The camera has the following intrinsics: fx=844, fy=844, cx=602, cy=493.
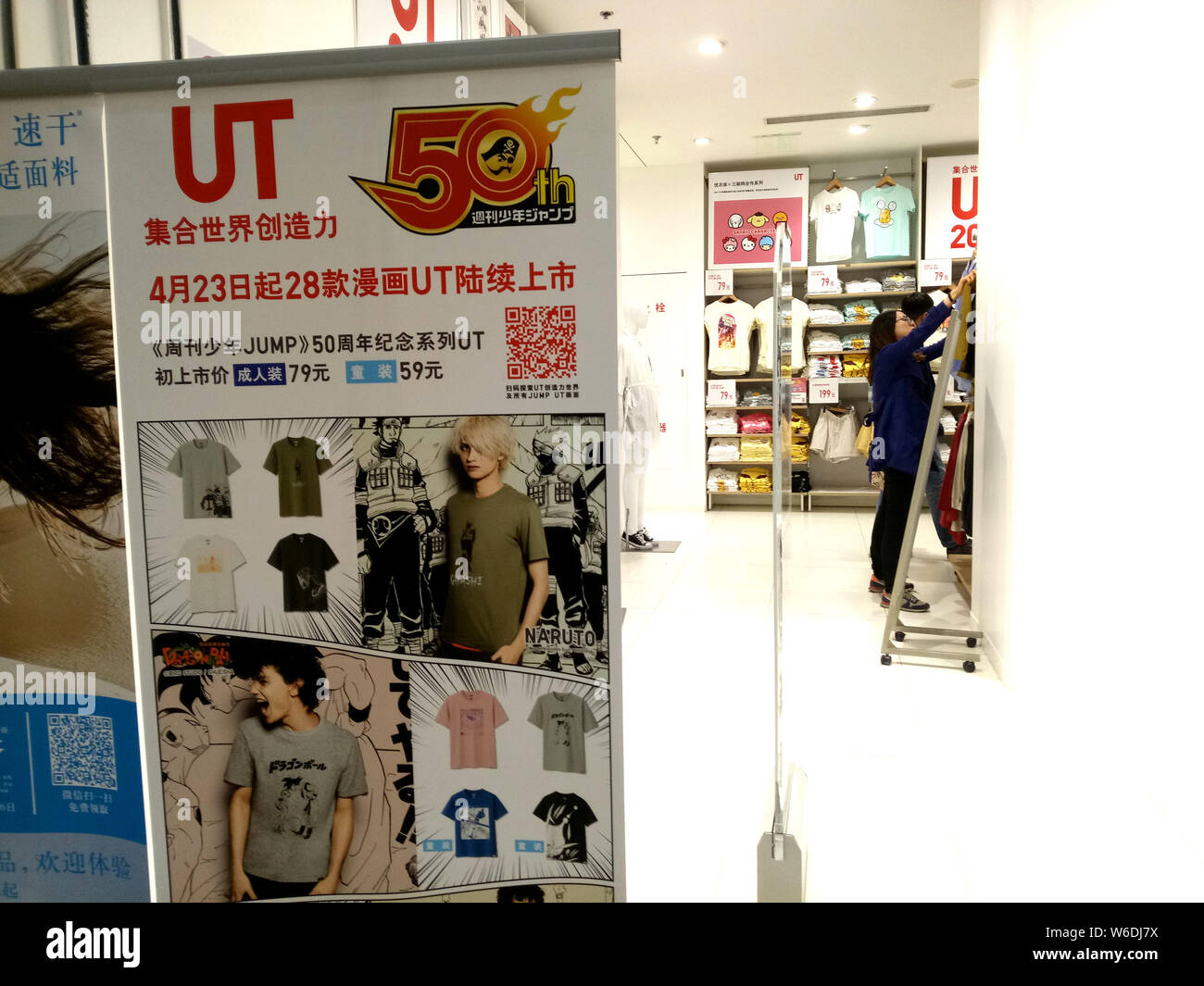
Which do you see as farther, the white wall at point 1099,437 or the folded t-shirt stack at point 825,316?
the folded t-shirt stack at point 825,316

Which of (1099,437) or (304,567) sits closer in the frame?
(304,567)

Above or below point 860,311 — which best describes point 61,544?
below

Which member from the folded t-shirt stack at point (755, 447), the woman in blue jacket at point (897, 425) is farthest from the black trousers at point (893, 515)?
the folded t-shirt stack at point (755, 447)

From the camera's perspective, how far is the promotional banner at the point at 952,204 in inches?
297

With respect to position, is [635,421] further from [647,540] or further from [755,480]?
[755,480]

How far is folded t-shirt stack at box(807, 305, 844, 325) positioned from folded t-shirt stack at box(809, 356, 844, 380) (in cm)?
33

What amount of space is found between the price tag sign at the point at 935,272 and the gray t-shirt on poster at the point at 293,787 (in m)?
7.45

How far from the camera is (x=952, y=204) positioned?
297 inches

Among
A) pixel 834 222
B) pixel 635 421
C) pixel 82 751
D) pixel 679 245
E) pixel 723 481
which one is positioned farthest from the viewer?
pixel 723 481

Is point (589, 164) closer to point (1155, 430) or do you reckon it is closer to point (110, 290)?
point (110, 290)

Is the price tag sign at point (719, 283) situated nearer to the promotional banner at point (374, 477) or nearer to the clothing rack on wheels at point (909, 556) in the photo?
the clothing rack on wheels at point (909, 556)

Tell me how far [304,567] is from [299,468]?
173 mm

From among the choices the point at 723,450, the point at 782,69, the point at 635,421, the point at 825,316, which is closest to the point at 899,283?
the point at 825,316
